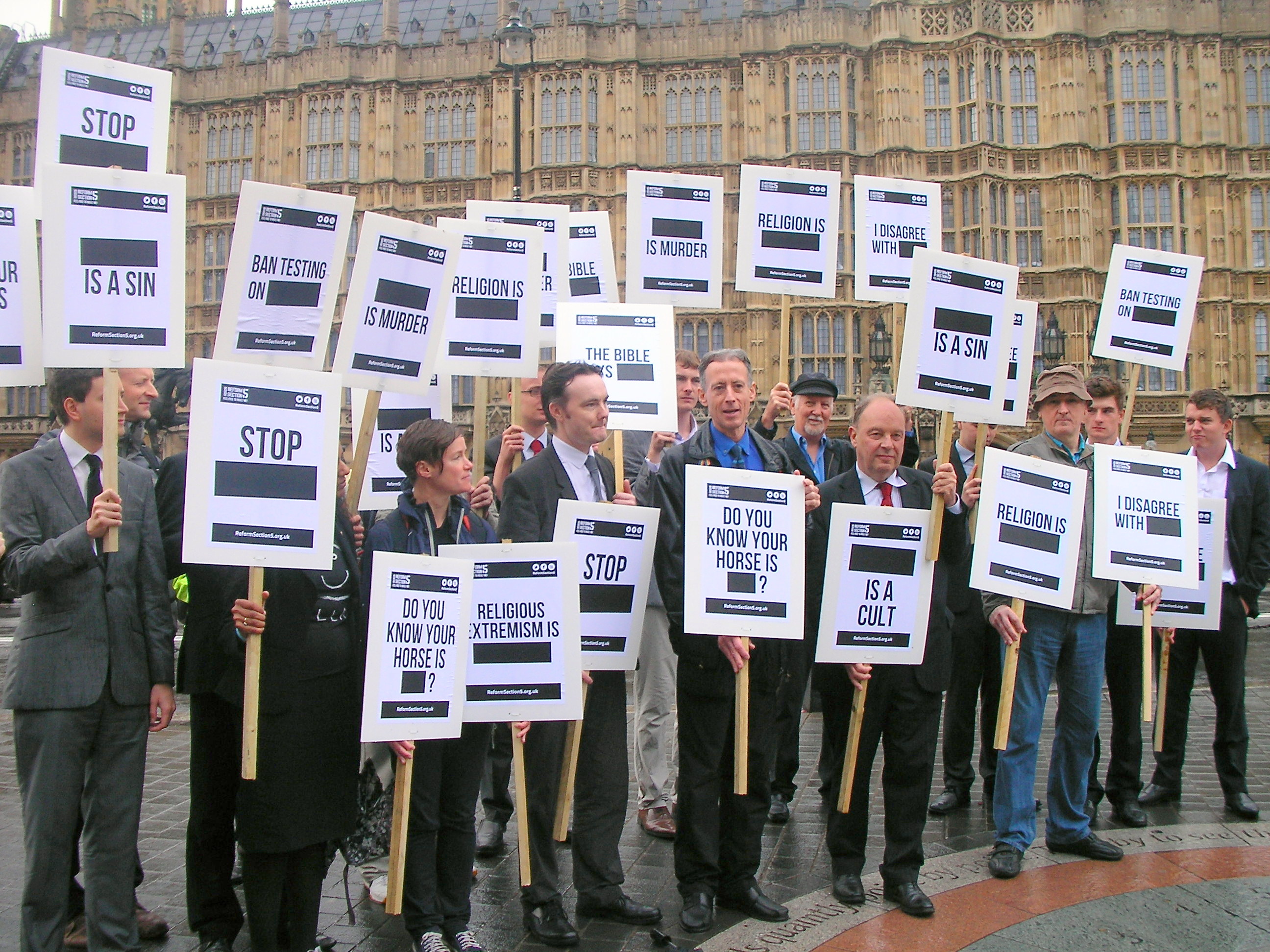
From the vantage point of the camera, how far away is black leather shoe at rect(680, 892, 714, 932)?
4367mm

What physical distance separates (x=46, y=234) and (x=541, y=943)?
3241 millimetres

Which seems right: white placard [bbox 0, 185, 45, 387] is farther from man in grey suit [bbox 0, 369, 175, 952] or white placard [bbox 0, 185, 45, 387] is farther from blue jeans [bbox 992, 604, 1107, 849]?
blue jeans [bbox 992, 604, 1107, 849]

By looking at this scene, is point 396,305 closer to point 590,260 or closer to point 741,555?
point 741,555

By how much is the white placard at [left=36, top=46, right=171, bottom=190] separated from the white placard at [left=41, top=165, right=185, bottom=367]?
0.20m

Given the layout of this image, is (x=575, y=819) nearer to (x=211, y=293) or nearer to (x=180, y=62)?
(x=211, y=293)

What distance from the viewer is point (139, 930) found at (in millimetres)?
4395

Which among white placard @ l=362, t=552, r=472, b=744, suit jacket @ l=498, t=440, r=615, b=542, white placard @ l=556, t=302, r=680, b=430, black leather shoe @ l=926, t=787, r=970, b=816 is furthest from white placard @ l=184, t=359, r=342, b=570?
black leather shoe @ l=926, t=787, r=970, b=816

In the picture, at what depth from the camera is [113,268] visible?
4086 mm

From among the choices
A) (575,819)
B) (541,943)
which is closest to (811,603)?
(575,819)

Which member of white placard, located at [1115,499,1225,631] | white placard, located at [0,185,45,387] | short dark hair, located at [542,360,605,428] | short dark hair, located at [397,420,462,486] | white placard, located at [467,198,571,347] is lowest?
white placard, located at [1115,499,1225,631]

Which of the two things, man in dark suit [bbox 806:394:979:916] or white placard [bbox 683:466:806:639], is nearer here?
white placard [bbox 683:466:806:639]

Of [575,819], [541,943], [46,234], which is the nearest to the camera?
[46,234]

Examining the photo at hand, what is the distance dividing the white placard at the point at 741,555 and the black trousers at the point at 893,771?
1.56 feet

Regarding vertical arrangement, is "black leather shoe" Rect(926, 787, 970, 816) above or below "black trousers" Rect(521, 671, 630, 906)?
below
